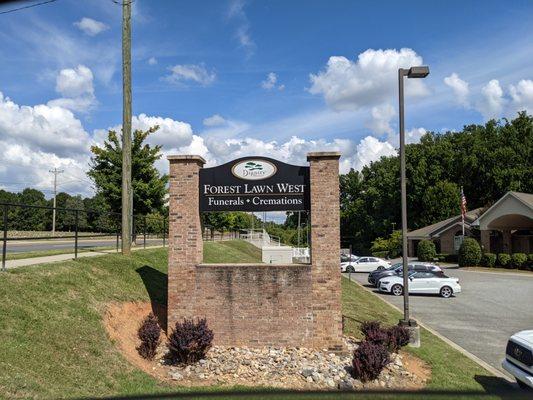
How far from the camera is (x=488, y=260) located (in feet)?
133

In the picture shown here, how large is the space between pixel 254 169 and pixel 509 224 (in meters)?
40.1

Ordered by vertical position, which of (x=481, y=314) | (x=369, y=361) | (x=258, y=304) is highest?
(x=258, y=304)

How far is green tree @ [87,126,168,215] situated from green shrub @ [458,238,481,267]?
88.9ft

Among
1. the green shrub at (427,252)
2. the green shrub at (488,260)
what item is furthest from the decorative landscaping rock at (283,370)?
the green shrub at (427,252)

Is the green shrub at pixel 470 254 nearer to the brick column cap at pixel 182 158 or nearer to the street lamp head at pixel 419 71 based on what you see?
the street lamp head at pixel 419 71

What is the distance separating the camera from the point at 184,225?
36.1 ft

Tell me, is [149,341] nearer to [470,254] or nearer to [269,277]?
[269,277]

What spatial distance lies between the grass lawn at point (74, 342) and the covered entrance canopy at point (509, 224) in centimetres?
3233

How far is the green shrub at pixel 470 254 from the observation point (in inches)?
1619

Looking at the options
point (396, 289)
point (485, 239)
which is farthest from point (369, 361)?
point (485, 239)

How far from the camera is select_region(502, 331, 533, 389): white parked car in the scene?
8375mm

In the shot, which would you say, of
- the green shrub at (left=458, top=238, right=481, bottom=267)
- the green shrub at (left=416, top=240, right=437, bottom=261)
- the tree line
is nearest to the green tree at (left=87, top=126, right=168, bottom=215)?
the green shrub at (left=458, top=238, right=481, bottom=267)

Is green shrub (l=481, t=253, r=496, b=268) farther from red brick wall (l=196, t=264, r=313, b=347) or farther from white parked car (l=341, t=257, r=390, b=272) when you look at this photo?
red brick wall (l=196, t=264, r=313, b=347)

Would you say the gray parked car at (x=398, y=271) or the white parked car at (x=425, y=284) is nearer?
the white parked car at (x=425, y=284)
